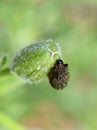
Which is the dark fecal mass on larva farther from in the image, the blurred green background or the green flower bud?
the blurred green background

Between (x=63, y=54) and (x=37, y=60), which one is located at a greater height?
(x=63, y=54)

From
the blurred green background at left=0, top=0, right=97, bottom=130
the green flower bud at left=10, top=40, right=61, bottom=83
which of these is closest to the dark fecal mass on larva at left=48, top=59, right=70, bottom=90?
the green flower bud at left=10, top=40, right=61, bottom=83

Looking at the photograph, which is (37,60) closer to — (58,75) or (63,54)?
(58,75)

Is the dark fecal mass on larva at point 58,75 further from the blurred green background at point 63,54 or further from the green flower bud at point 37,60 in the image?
the blurred green background at point 63,54

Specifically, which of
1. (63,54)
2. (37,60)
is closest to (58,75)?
(37,60)

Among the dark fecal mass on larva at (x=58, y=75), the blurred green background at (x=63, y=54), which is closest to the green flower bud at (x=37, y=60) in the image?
the dark fecal mass on larva at (x=58, y=75)

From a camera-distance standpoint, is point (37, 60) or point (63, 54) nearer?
point (37, 60)
